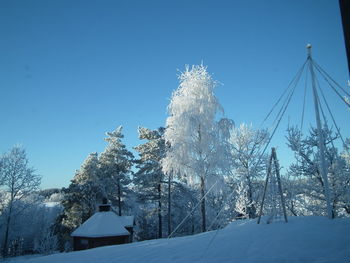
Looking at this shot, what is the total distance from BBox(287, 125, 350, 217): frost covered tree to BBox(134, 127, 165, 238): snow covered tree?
13.5 metres

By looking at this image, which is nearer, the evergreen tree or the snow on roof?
the snow on roof

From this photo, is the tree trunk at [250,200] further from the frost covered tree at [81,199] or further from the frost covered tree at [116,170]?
the frost covered tree at [81,199]

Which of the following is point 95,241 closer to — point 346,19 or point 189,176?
point 189,176

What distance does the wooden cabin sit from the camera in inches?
650

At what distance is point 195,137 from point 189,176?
259 cm

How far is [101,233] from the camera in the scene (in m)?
16.6

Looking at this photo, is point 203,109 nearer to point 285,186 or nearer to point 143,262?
point 285,186

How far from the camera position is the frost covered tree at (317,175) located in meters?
11.9

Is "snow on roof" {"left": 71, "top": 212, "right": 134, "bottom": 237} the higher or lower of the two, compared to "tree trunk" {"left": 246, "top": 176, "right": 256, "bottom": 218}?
lower

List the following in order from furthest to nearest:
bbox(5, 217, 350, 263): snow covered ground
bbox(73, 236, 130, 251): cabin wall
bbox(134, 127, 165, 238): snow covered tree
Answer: bbox(134, 127, 165, 238): snow covered tree → bbox(73, 236, 130, 251): cabin wall → bbox(5, 217, 350, 263): snow covered ground

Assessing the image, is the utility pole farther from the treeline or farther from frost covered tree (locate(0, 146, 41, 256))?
frost covered tree (locate(0, 146, 41, 256))

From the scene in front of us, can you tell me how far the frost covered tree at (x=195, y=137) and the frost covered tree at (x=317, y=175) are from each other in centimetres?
530

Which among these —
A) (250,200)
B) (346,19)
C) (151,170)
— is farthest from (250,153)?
(346,19)

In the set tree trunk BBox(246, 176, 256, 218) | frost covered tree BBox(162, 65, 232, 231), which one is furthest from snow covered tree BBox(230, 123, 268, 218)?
frost covered tree BBox(162, 65, 232, 231)
